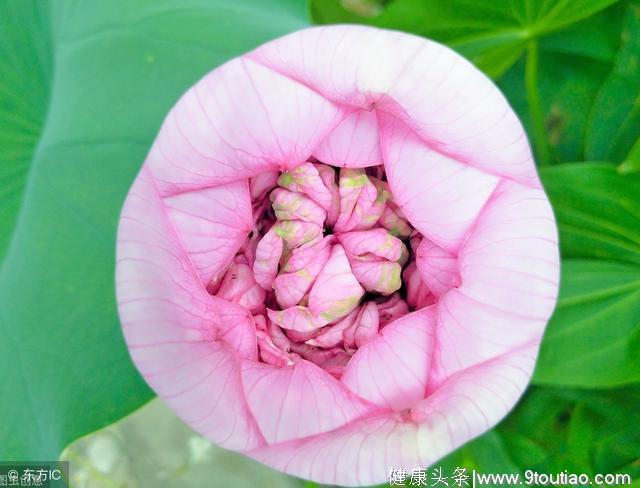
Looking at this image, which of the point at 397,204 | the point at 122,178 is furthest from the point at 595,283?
the point at 122,178

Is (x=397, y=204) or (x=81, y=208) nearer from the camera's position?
(x=397, y=204)

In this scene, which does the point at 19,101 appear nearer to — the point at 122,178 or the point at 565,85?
the point at 122,178

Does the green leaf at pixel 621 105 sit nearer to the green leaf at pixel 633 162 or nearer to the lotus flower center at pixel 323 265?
the green leaf at pixel 633 162

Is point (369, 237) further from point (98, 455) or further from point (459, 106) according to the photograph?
point (98, 455)

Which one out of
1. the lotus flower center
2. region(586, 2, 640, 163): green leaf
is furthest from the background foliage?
the lotus flower center

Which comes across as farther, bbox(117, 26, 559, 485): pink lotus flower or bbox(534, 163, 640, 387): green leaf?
bbox(534, 163, 640, 387): green leaf

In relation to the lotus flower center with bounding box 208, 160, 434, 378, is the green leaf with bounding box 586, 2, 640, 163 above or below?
above

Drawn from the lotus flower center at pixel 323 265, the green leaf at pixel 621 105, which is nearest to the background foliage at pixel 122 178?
the green leaf at pixel 621 105

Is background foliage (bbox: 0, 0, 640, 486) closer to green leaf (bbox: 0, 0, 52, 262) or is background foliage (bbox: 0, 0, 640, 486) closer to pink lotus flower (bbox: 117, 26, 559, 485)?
green leaf (bbox: 0, 0, 52, 262)
